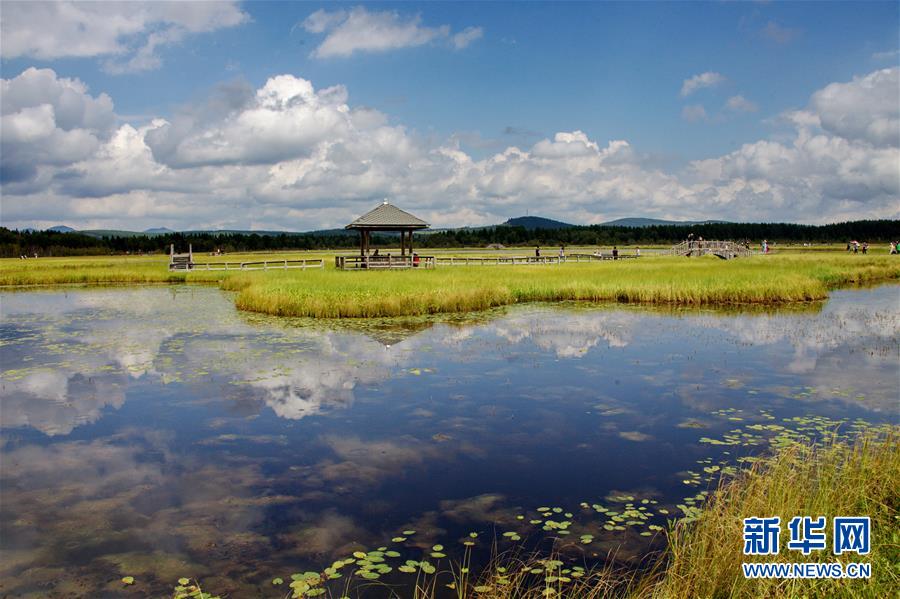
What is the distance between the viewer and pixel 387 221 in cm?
3822

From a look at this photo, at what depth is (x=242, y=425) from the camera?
9.88m

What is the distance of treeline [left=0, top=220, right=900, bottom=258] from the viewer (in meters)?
99.9

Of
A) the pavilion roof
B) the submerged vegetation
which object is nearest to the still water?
the submerged vegetation

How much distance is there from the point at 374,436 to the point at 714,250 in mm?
58335

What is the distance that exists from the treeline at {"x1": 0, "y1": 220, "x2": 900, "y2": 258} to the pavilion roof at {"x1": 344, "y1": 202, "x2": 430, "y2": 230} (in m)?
67.2

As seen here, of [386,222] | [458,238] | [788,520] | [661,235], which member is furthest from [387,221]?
[661,235]

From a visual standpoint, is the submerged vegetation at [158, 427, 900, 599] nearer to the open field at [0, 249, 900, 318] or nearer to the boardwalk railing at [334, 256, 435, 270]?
the open field at [0, 249, 900, 318]

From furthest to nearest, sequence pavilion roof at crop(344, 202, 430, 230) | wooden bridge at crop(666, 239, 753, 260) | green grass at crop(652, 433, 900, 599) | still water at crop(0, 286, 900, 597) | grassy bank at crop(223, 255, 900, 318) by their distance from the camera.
Answer: wooden bridge at crop(666, 239, 753, 260), pavilion roof at crop(344, 202, 430, 230), grassy bank at crop(223, 255, 900, 318), still water at crop(0, 286, 900, 597), green grass at crop(652, 433, 900, 599)

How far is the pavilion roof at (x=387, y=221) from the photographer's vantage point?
37656 mm

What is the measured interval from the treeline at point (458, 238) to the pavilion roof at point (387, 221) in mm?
67155

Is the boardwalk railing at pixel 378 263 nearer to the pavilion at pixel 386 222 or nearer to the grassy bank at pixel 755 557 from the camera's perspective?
the pavilion at pixel 386 222

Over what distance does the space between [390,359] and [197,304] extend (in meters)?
15.7

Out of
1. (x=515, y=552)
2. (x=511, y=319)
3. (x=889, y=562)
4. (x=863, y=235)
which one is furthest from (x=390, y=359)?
(x=863, y=235)

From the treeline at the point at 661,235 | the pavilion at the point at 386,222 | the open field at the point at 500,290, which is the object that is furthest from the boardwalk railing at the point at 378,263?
the treeline at the point at 661,235
